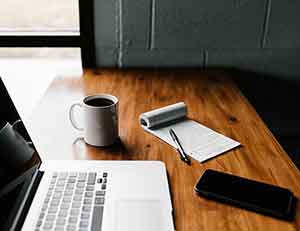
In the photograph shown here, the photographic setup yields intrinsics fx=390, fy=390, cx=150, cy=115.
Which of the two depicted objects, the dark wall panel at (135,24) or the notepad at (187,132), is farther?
the dark wall panel at (135,24)

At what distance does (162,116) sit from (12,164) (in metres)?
0.46

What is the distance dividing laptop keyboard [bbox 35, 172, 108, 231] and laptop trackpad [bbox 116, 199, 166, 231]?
4cm

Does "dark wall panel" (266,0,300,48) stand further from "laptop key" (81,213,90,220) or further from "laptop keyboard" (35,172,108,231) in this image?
"laptop key" (81,213,90,220)

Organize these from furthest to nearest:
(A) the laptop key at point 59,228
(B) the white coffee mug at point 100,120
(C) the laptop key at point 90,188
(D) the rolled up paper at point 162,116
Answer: (D) the rolled up paper at point 162,116
(B) the white coffee mug at point 100,120
(C) the laptop key at point 90,188
(A) the laptop key at point 59,228

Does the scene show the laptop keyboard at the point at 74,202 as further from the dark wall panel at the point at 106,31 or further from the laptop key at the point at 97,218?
the dark wall panel at the point at 106,31

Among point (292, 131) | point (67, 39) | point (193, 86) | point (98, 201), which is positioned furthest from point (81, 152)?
point (292, 131)

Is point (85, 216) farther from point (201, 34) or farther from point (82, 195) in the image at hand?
point (201, 34)

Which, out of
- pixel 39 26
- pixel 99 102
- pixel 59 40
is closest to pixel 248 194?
pixel 99 102

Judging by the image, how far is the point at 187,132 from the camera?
3.57ft

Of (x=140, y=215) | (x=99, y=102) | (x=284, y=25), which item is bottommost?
(x=140, y=215)

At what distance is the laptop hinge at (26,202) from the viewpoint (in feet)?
2.39

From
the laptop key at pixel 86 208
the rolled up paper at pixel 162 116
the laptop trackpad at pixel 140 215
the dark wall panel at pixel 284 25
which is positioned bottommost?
the laptop trackpad at pixel 140 215

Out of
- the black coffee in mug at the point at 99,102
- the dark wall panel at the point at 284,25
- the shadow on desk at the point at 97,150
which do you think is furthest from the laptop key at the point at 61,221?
the dark wall panel at the point at 284,25

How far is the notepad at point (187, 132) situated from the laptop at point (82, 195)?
122 mm
